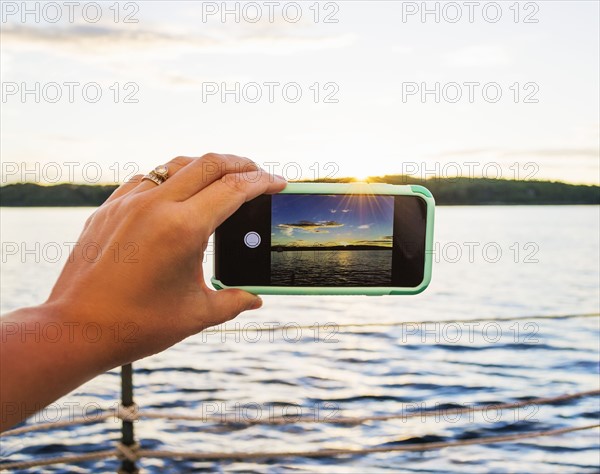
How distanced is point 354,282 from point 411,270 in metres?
0.13

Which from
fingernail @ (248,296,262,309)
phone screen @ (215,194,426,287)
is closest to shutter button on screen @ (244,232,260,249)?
phone screen @ (215,194,426,287)

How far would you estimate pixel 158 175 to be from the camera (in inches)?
38.6

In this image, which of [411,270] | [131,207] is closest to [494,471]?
[411,270]

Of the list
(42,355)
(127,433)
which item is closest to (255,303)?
(42,355)

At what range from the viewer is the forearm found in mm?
710

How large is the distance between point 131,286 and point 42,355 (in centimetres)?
12

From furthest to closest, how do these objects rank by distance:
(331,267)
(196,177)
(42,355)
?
(331,267) < (196,177) < (42,355)

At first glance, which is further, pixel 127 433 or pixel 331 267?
pixel 127 433

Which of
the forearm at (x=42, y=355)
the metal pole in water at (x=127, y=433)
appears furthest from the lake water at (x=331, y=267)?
the metal pole in water at (x=127, y=433)

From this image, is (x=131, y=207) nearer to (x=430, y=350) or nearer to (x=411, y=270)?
(x=411, y=270)

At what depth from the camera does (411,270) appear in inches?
53.6

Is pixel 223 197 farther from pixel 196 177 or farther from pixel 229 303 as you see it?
pixel 229 303

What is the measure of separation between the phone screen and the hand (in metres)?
0.39

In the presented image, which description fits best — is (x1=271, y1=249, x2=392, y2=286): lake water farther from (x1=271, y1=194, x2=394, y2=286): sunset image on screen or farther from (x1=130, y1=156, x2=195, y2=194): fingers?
(x1=130, y1=156, x2=195, y2=194): fingers
